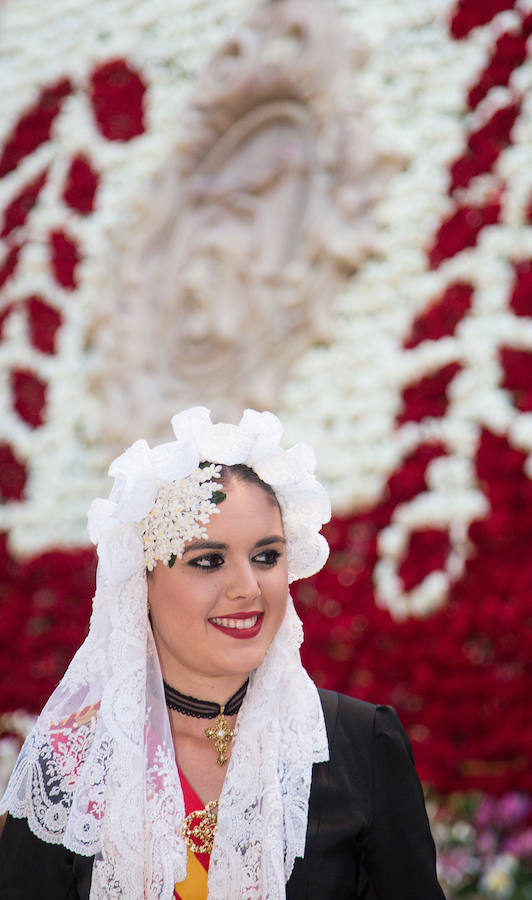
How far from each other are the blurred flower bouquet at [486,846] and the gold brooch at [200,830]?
1.23 m

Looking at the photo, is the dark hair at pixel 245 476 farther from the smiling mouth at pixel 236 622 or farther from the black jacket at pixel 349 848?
the black jacket at pixel 349 848

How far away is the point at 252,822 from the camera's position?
157 cm

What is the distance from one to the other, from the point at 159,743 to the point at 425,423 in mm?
2061

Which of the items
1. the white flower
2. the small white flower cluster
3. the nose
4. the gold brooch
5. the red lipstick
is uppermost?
the small white flower cluster

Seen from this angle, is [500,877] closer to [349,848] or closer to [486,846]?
[486,846]

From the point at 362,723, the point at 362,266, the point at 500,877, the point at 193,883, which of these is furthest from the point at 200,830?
the point at 362,266

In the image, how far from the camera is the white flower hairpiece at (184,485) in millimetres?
1597

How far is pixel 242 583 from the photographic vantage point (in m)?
1.53

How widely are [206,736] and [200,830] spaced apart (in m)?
0.15

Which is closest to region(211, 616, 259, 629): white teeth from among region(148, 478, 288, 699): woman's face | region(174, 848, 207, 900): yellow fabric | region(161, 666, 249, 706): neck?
region(148, 478, 288, 699): woman's face

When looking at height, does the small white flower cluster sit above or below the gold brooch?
above

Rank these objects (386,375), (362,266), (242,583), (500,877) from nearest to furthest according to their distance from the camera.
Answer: (242,583)
(500,877)
(386,375)
(362,266)

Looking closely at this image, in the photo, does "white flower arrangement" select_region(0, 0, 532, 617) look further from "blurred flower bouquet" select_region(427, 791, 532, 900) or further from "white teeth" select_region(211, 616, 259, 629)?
"white teeth" select_region(211, 616, 259, 629)

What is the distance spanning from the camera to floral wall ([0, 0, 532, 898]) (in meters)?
2.91
